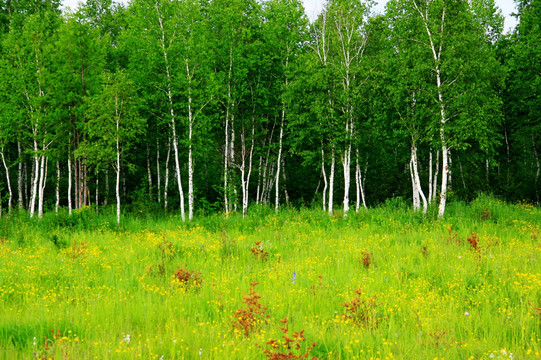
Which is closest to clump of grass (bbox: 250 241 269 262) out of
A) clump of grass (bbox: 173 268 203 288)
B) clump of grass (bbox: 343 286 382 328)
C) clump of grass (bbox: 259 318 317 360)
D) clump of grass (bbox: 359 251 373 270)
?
clump of grass (bbox: 173 268 203 288)

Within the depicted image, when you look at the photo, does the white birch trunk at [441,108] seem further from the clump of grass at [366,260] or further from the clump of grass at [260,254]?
the clump of grass at [260,254]

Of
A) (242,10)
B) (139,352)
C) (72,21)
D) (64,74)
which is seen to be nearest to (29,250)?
(139,352)

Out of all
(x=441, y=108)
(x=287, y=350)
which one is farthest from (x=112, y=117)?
(x=287, y=350)

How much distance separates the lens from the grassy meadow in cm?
461

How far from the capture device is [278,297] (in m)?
6.43

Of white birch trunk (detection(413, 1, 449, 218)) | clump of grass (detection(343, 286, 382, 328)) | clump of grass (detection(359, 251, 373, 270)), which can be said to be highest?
white birch trunk (detection(413, 1, 449, 218))

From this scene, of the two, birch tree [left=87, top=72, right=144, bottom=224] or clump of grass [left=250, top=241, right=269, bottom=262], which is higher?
birch tree [left=87, top=72, right=144, bottom=224]

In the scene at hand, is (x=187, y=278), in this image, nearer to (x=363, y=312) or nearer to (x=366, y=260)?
(x=363, y=312)

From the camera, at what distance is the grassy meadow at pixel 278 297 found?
4.61 metres

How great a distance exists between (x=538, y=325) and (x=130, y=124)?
18.5 meters

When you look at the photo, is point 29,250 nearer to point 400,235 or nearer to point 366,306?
point 366,306

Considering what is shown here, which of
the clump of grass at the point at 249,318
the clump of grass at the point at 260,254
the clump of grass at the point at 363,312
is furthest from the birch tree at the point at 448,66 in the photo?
the clump of grass at the point at 249,318

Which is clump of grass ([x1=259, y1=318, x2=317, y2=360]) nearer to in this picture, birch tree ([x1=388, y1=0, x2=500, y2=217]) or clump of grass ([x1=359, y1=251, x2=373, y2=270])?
clump of grass ([x1=359, y1=251, x2=373, y2=270])

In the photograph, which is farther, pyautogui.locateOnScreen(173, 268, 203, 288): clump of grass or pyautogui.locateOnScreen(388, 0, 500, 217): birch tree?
pyautogui.locateOnScreen(388, 0, 500, 217): birch tree
